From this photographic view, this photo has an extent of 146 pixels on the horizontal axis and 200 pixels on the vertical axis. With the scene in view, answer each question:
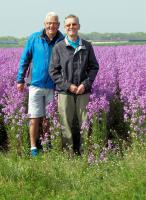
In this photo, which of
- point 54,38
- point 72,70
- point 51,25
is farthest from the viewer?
point 54,38

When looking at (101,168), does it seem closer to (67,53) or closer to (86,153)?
(86,153)

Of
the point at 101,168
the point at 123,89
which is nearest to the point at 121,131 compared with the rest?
the point at 123,89

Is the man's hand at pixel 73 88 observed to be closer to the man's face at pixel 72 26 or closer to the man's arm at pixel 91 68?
the man's arm at pixel 91 68

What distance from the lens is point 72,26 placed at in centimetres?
644

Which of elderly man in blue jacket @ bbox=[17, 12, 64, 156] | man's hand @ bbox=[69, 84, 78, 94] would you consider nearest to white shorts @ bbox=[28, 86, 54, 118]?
elderly man in blue jacket @ bbox=[17, 12, 64, 156]

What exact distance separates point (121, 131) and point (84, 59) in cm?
185

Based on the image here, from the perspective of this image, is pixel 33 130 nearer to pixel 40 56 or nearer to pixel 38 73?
pixel 38 73

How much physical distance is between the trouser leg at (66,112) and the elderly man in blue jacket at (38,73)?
0.35m

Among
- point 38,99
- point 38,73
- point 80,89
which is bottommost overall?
point 38,99

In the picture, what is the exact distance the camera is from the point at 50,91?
705cm

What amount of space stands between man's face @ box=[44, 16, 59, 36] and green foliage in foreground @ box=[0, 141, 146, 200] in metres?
1.74

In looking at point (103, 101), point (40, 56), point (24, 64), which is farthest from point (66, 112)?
point (24, 64)

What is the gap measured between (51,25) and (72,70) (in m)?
0.69

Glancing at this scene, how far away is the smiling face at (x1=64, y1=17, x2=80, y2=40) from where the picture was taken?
6434mm
